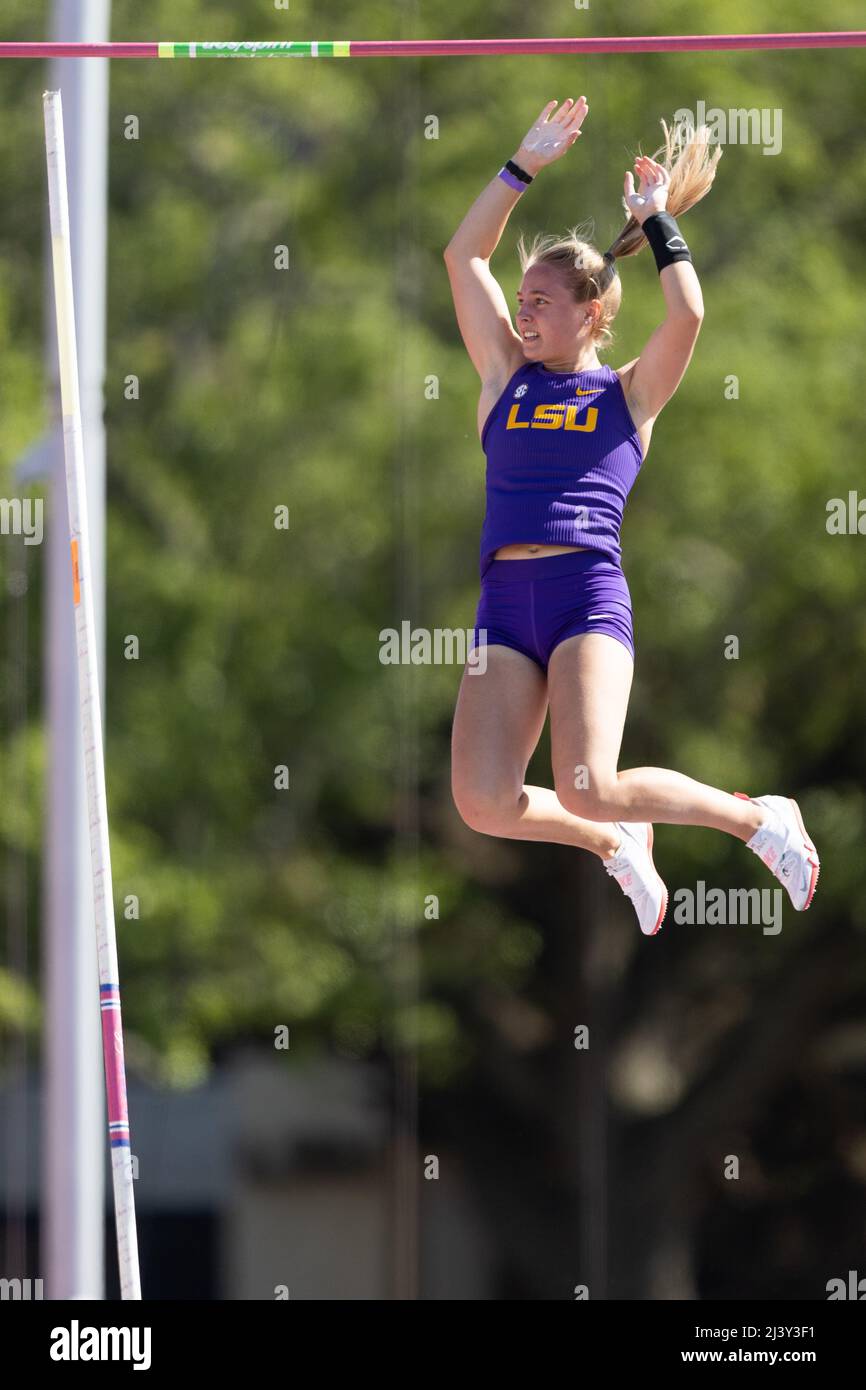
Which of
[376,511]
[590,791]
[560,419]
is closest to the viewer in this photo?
[590,791]

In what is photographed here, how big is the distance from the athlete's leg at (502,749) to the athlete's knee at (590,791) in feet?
0.37

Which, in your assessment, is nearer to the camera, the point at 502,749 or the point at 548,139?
the point at 502,749

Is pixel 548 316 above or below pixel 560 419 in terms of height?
above

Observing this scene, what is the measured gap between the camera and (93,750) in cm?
525

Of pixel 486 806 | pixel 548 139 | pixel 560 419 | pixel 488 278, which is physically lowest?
pixel 486 806

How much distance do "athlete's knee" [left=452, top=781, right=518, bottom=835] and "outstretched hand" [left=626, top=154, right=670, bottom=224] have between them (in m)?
1.51

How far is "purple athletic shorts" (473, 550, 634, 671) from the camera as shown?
17.4 ft

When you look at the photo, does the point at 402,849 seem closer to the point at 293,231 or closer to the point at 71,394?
the point at 293,231

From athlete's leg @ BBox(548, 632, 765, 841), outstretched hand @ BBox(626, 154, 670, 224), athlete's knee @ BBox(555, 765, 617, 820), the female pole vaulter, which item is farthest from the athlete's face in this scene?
athlete's knee @ BBox(555, 765, 617, 820)

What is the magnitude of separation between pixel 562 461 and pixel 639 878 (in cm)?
113

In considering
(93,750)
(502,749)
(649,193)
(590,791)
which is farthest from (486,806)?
(649,193)

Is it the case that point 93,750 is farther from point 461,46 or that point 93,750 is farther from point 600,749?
point 461,46

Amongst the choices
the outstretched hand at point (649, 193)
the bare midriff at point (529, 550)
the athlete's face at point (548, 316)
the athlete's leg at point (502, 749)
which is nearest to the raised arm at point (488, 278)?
the athlete's face at point (548, 316)

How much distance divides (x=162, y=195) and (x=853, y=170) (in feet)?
11.7
